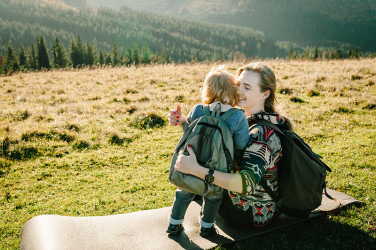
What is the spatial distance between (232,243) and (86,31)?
594 ft

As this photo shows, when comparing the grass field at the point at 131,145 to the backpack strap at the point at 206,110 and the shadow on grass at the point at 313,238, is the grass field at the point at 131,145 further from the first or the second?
the backpack strap at the point at 206,110

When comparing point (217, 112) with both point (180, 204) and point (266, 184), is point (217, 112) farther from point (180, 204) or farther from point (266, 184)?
point (180, 204)

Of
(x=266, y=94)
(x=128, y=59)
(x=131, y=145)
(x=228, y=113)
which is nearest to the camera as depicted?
(x=228, y=113)

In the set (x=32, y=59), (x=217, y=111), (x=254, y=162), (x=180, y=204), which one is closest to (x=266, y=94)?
(x=217, y=111)

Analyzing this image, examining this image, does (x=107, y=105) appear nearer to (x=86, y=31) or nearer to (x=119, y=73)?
(x=119, y=73)

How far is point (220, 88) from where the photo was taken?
310 cm

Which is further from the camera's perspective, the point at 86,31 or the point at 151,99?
the point at 86,31

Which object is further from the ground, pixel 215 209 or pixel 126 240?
pixel 215 209

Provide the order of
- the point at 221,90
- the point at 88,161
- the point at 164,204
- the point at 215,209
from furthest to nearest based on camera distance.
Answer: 1. the point at 88,161
2. the point at 164,204
3. the point at 215,209
4. the point at 221,90

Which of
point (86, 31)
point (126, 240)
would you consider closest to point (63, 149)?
point (126, 240)

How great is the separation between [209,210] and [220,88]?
4.91 ft

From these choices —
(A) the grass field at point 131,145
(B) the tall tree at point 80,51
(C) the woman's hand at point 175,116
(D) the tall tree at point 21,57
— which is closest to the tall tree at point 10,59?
(D) the tall tree at point 21,57

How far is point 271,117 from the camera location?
3148 mm

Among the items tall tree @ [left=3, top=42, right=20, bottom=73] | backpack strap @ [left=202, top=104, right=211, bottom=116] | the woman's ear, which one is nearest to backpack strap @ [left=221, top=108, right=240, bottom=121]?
backpack strap @ [left=202, top=104, right=211, bottom=116]
